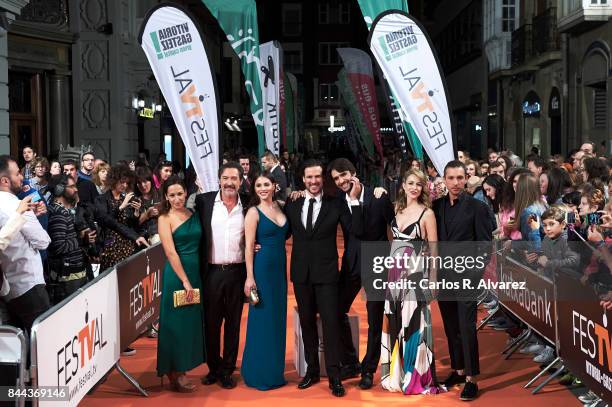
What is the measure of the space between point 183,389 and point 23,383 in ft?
8.76

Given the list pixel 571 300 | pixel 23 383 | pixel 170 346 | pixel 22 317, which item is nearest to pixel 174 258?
pixel 170 346

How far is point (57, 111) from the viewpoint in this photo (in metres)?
21.1

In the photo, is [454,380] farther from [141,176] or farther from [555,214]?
[141,176]

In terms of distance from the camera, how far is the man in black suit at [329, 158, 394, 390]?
756 centimetres

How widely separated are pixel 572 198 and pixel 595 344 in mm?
4352

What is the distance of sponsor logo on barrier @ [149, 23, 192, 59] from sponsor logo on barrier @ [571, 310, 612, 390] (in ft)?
16.8

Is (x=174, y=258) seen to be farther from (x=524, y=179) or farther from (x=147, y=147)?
(x=147, y=147)

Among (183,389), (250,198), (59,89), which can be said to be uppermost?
(59,89)

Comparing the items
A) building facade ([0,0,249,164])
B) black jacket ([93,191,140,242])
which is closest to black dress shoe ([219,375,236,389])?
black jacket ([93,191,140,242])

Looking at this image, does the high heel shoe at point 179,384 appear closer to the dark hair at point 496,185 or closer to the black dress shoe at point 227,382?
the black dress shoe at point 227,382

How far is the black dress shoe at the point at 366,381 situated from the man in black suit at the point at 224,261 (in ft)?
4.05

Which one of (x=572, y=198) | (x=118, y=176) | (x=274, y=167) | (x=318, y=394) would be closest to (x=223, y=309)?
(x=318, y=394)

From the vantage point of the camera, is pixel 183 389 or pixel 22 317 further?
pixel 183 389

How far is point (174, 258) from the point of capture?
24.3 feet
